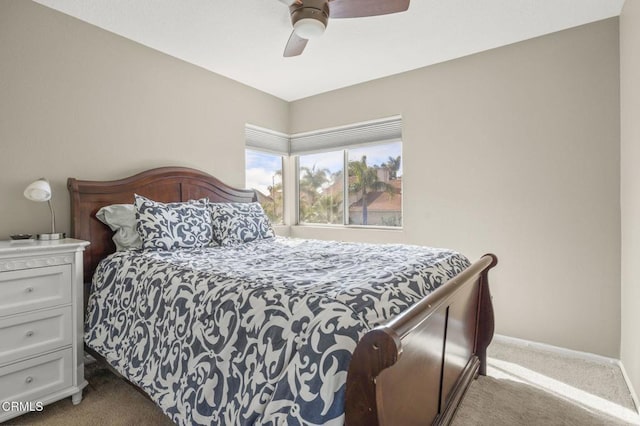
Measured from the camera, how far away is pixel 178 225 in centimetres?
242

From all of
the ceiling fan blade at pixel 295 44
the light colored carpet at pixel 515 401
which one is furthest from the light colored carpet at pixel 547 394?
the ceiling fan blade at pixel 295 44

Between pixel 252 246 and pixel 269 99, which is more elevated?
pixel 269 99

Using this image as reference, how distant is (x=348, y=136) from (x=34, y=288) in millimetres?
3005

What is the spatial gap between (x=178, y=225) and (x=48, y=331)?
92 cm

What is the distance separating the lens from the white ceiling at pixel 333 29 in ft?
7.47

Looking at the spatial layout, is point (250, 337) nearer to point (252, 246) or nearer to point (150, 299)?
point (150, 299)

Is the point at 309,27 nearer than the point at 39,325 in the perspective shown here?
No

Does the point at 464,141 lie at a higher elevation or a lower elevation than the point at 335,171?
higher

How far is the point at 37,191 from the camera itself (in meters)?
2.00

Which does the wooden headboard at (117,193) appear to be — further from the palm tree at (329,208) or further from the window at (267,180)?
the palm tree at (329,208)

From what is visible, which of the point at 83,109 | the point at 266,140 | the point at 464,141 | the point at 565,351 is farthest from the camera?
the point at 266,140

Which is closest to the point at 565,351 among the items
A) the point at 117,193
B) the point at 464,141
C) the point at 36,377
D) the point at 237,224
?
the point at 464,141

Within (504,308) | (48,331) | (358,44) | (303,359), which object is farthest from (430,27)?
(48,331)

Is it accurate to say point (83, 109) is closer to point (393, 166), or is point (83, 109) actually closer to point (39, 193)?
point (39, 193)
